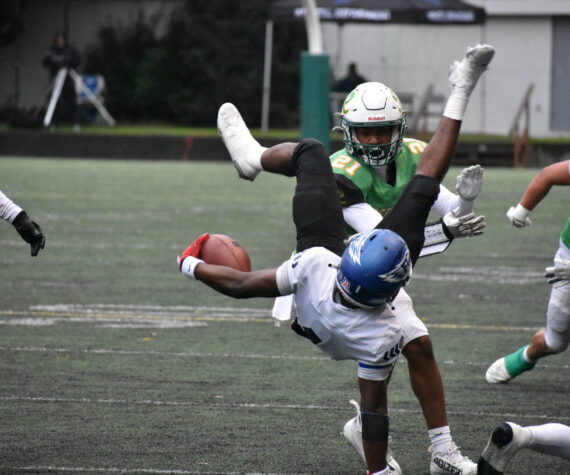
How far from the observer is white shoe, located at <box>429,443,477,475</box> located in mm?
5082

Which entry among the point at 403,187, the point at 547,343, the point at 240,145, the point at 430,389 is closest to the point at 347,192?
the point at 403,187

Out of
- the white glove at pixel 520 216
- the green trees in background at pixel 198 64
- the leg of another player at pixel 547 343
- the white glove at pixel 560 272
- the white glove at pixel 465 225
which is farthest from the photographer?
the green trees in background at pixel 198 64

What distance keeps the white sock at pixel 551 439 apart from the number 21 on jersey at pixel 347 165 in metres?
1.42

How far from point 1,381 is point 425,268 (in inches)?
230

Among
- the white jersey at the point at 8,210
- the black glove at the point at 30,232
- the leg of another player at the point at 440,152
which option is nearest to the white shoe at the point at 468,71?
the leg of another player at the point at 440,152

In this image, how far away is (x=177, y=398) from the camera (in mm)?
6500

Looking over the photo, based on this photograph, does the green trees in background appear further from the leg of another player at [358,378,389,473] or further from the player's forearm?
the leg of another player at [358,378,389,473]

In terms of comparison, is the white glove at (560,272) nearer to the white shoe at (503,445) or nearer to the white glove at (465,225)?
the white glove at (465,225)

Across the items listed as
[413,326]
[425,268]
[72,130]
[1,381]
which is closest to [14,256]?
[425,268]

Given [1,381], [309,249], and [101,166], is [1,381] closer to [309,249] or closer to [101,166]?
[309,249]

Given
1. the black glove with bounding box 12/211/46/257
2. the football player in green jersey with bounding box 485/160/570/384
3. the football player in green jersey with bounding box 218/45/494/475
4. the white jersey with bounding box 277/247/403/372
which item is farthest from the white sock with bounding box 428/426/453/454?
the black glove with bounding box 12/211/46/257

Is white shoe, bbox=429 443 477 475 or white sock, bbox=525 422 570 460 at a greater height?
white sock, bbox=525 422 570 460

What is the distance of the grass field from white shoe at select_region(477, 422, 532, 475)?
2.13 feet

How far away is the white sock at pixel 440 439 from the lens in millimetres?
5172
